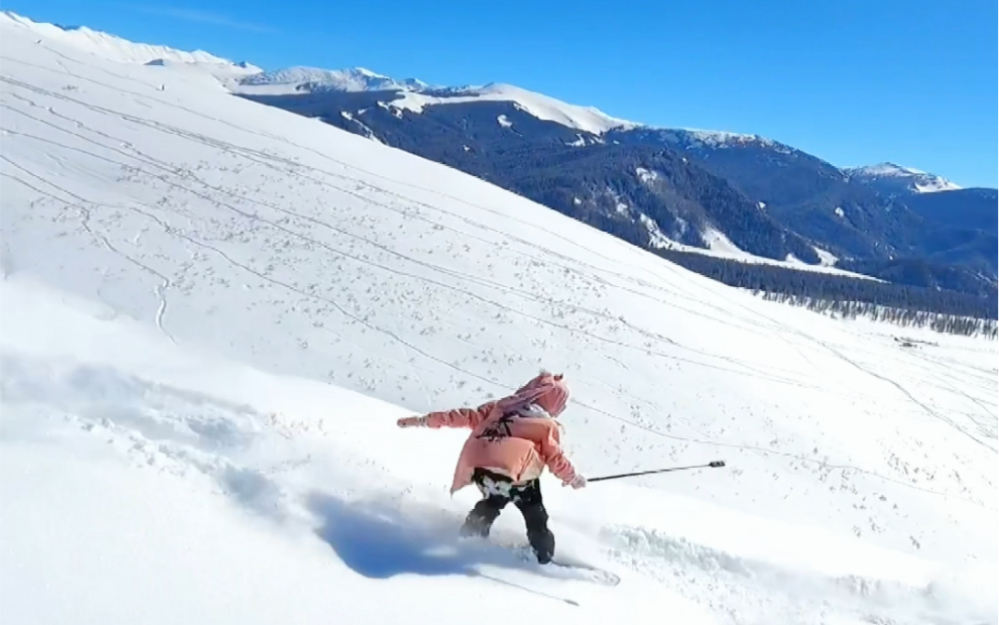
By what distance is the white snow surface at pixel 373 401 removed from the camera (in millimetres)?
6723

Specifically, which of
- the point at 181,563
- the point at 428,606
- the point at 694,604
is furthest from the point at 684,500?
the point at 181,563

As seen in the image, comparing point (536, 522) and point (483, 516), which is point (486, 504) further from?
point (536, 522)

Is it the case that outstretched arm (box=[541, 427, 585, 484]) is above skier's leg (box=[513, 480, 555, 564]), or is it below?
above

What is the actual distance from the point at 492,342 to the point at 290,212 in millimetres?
11753

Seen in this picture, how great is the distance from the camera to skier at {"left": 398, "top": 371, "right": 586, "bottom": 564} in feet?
25.7

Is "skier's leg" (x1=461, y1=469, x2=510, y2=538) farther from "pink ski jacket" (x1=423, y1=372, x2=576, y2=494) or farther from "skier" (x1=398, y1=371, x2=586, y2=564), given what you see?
"pink ski jacket" (x1=423, y1=372, x2=576, y2=494)

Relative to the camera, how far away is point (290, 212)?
32.6 metres

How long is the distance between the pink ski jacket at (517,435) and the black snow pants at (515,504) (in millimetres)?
115

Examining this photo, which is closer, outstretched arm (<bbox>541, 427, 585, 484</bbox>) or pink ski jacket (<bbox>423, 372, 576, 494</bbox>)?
pink ski jacket (<bbox>423, 372, 576, 494</bbox>)

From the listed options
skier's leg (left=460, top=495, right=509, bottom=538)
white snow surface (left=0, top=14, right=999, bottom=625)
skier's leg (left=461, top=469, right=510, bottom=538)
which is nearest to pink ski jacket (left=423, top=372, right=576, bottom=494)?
skier's leg (left=461, top=469, right=510, bottom=538)

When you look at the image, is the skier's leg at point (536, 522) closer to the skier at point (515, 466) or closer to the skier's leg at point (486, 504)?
the skier at point (515, 466)

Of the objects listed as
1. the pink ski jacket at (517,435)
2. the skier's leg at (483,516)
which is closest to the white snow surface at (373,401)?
the skier's leg at (483,516)

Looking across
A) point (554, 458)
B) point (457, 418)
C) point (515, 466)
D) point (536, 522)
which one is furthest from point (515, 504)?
point (457, 418)

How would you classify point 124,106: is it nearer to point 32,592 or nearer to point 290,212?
point 290,212
